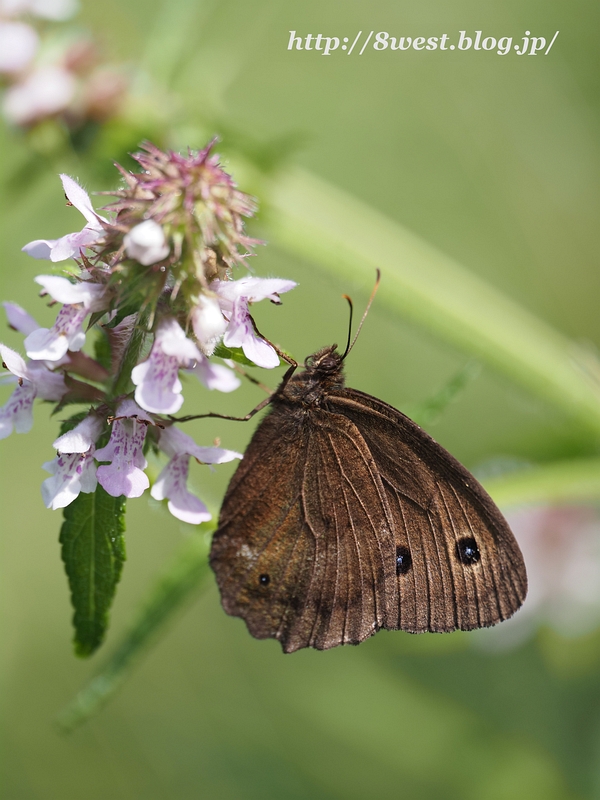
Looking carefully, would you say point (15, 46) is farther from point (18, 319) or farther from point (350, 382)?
point (350, 382)

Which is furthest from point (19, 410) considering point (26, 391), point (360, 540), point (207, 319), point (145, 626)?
point (360, 540)

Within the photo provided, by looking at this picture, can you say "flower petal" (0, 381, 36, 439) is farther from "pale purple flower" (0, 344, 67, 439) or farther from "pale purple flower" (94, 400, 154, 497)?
"pale purple flower" (94, 400, 154, 497)

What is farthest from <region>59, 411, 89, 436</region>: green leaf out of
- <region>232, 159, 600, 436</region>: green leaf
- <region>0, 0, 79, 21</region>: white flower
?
<region>0, 0, 79, 21</region>: white flower

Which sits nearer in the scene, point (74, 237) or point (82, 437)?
point (74, 237)

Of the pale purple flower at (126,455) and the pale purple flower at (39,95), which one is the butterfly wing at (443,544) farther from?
the pale purple flower at (39,95)

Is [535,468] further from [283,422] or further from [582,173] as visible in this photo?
[582,173]

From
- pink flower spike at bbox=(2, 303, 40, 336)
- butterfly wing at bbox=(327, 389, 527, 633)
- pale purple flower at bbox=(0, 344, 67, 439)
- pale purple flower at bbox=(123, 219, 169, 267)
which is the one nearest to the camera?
pale purple flower at bbox=(123, 219, 169, 267)

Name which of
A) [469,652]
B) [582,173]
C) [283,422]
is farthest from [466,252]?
[283,422]
